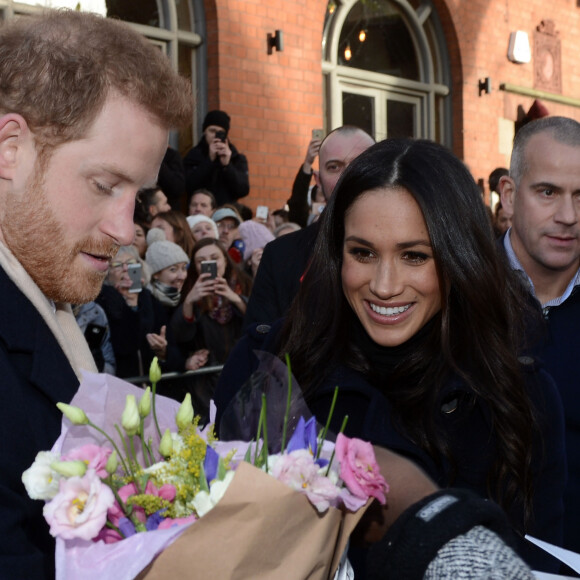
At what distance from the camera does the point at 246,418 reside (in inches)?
55.4

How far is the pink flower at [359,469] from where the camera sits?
1.29 meters

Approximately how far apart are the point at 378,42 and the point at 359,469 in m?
10.8

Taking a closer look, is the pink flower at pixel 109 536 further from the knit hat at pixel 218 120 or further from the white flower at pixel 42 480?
the knit hat at pixel 218 120

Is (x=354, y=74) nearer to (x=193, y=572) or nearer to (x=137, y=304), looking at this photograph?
(x=137, y=304)

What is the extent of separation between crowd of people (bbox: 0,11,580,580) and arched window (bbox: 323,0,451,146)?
711 centimetres

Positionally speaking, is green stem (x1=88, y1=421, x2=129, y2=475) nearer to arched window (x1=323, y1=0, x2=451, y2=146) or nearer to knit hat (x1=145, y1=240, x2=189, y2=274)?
knit hat (x1=145, y1=240, x2=189, y2=274)

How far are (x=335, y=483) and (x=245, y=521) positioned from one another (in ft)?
0.60

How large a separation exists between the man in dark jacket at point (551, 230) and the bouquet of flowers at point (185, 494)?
5.98ft

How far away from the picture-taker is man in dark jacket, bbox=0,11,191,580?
153 centimetres

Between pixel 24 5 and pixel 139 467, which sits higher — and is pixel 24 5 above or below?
above

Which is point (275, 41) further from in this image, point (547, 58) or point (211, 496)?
point (211, 496)

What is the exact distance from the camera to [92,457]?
123 cm

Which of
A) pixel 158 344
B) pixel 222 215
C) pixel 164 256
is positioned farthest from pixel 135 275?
pixel 222 215

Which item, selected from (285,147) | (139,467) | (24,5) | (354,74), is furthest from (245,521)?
(354,74)
